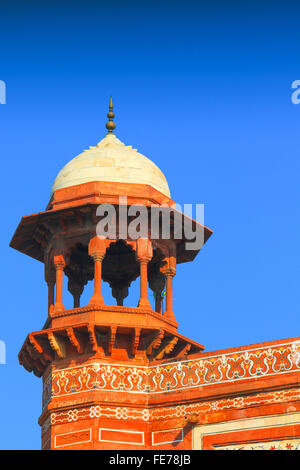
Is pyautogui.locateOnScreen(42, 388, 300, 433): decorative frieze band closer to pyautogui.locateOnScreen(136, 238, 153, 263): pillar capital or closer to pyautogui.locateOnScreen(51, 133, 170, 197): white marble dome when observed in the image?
pyautogui.locateOnScreen(136, 238, 153, 263): pillar capital

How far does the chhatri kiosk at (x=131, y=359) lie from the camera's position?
2522 cm

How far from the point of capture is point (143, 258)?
90.9 ft

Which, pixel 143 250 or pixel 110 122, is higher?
pixel 110 122

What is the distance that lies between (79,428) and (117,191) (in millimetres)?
4962

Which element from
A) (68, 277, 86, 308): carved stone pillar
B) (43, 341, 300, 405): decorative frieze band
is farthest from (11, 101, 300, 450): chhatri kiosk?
(68, 277, 86, 308): carved stone pillar

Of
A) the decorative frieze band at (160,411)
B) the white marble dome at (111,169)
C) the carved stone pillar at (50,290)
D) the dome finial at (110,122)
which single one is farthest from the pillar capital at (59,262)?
the dome finial at (110,122)

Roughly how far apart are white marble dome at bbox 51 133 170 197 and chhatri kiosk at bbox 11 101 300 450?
0.03 meters

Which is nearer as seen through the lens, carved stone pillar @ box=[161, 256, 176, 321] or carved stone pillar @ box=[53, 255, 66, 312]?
carved stone pillar @ box=[53, 255, 66, 312]

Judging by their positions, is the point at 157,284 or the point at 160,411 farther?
the point at 157,284

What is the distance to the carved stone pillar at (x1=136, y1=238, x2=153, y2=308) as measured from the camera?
90.3 ft

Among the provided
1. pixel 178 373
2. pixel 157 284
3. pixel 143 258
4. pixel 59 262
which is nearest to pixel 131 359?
pixel 178 373

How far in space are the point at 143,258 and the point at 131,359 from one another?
85.0 inches

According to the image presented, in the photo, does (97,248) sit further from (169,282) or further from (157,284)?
(157,284)
